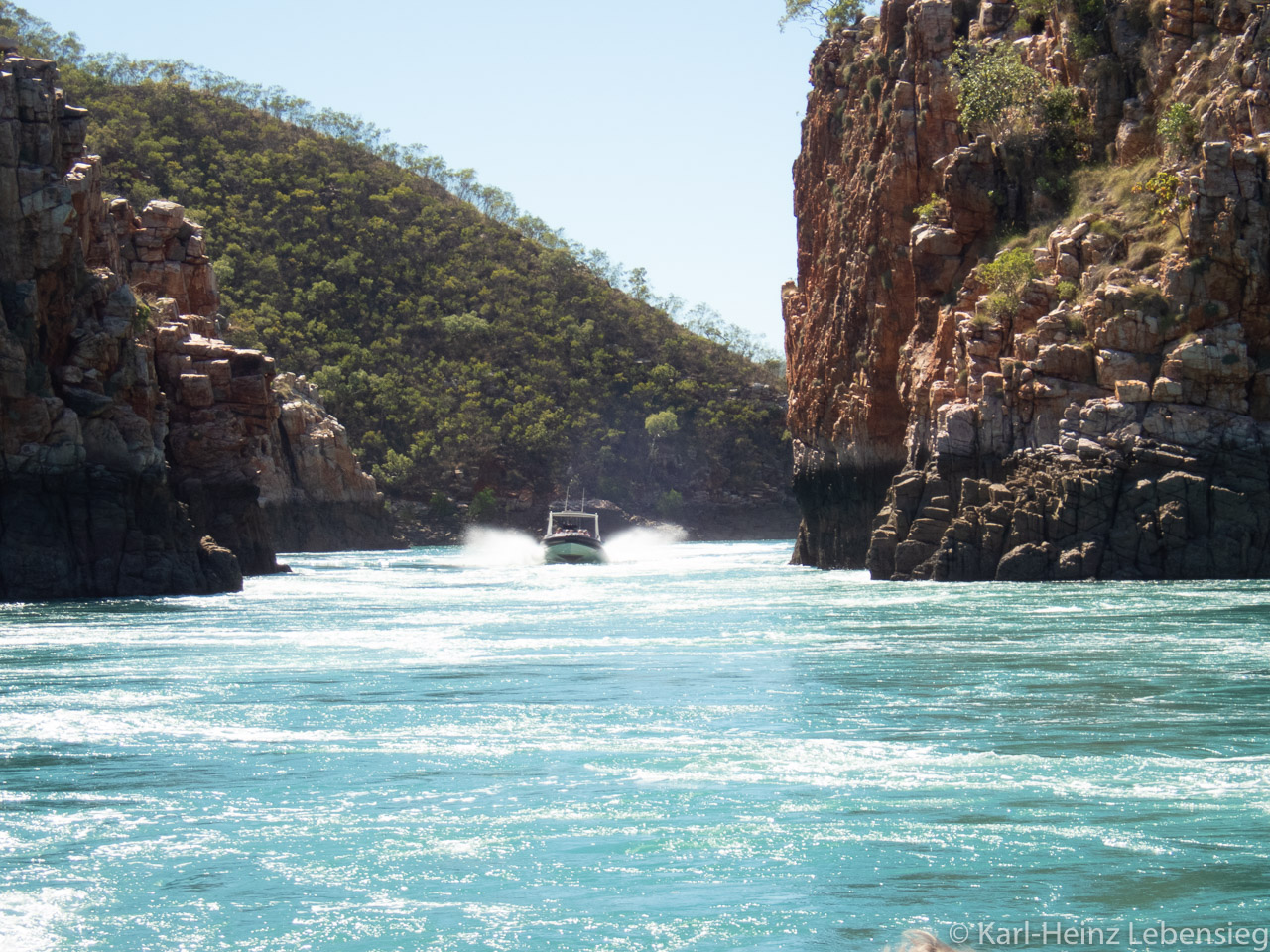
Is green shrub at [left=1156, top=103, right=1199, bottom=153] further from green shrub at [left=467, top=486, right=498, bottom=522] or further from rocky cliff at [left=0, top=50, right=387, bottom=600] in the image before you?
green shrub at [left=467, top=486, right=498, bottom=522]

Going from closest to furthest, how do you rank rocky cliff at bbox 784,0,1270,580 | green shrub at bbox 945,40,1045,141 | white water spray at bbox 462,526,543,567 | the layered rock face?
rocky cliff at bbox 784,0,1270,580
the layered rock face
green shrub at bbox 945,40,1045,141
white water spray at bbox 462,526,543,567

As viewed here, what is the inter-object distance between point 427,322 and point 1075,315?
8167 centimetres

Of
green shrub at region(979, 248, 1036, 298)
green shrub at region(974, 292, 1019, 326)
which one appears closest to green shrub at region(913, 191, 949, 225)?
green shrub at region(979, 248, 1036, 298)

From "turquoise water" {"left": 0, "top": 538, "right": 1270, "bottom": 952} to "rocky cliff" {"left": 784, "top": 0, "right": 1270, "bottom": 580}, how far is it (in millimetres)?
9937

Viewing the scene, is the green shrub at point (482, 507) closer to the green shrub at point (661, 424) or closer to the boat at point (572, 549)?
Answer: the green shrub at point (661, 424)

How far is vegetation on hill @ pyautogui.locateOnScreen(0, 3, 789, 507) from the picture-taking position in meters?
105

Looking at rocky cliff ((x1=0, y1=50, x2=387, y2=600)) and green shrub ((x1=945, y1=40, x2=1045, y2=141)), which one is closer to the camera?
rocky cliff ((x1=0, y1=50, x2=387, y2=600))

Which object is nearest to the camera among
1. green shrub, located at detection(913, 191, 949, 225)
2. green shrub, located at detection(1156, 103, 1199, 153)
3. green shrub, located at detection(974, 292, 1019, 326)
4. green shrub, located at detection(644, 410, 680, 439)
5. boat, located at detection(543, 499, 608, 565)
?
green shrub, located at detection(1156, 103, 1199, 153)

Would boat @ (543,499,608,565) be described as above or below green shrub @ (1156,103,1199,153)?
below

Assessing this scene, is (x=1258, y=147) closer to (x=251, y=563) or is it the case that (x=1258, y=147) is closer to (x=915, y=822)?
(x=915, y=822)

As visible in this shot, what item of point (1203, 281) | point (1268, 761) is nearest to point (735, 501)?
point (1203, 281)

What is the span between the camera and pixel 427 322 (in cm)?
11269

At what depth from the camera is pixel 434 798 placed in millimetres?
12078

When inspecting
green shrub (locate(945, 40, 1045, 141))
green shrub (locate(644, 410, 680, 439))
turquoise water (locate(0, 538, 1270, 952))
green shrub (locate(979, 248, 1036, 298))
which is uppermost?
green shrub (locate(945, 40, 1045, 141))
